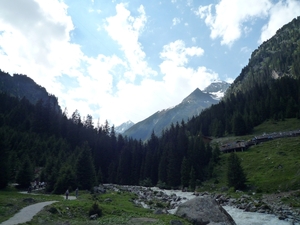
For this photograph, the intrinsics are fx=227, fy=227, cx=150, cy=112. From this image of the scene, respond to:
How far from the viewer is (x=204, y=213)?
88.0 ft

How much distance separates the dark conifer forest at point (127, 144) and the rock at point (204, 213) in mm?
35886

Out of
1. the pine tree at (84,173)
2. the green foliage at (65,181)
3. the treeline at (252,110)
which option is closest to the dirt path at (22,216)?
the green foliage at (65,181)

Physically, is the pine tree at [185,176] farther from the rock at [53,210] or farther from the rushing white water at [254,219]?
the rock at [53,210]

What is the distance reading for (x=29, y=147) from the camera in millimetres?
100500

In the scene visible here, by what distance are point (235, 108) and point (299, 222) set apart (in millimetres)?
141865

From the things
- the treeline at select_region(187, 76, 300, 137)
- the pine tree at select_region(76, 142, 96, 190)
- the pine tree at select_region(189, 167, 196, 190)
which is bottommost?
the pine tree at select_region(189, 167, 196, 190)

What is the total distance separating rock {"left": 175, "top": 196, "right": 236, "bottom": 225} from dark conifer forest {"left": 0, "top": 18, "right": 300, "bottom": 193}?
118 ft

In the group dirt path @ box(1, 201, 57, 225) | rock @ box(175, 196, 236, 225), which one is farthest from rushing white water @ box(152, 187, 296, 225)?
dirt path @ box(1, 201, 57, 225)

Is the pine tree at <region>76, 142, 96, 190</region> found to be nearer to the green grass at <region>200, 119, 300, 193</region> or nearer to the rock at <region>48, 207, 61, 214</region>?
the green grass at <region>200, 119, 300, 193</region>

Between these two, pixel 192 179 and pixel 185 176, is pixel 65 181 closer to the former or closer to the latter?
pixel 192 179

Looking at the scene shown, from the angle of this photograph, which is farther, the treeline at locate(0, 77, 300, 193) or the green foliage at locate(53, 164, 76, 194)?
the treeline at locate(0, 77, 300, 193)

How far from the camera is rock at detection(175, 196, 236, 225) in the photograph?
84.9 feet

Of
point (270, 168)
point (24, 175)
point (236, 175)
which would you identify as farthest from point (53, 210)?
point (270, 168)

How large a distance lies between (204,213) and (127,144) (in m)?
118
